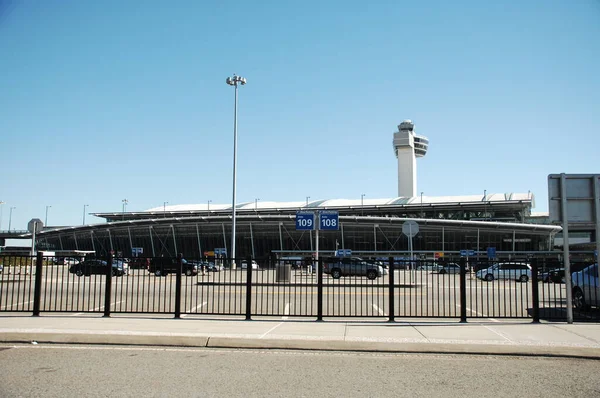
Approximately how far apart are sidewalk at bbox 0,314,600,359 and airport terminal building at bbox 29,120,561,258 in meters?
67.1

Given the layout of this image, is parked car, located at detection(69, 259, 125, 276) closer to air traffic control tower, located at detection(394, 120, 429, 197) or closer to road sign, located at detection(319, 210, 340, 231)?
road sign, located at detection(319, 210, 340, 231)

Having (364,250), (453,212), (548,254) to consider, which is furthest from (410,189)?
(548,254)

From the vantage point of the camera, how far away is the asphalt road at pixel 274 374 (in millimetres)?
6910

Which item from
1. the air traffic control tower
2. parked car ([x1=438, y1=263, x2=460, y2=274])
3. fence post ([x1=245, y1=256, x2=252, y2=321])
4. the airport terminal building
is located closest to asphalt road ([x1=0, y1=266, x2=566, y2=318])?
parked car ([x1=438, y1=263, x2=460, y2=274])

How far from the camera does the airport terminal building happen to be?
89.4 m

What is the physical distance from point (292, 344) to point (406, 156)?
138 meters

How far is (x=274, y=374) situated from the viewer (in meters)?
7.88

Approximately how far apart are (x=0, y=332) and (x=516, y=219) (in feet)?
358

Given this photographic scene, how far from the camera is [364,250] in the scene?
9600 cm

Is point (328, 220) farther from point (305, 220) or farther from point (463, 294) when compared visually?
point (463, 294)

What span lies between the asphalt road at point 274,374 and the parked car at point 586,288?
7.73 m

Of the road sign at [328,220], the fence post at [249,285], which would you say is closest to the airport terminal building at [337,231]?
the road sign at [328,220]

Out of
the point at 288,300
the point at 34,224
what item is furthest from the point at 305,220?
the point at 288,300

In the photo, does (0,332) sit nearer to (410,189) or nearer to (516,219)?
(516,219)
